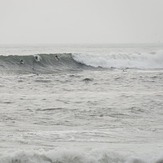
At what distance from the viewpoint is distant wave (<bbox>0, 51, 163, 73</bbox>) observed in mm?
27828

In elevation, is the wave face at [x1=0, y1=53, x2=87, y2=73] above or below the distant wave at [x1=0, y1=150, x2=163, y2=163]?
above

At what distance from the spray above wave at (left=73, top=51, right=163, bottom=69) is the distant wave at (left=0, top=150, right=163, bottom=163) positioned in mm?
26989

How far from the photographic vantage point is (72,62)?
32.5m

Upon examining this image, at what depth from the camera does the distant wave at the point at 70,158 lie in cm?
528

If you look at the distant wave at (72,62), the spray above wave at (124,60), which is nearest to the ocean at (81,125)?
the distant wave at (72,62)

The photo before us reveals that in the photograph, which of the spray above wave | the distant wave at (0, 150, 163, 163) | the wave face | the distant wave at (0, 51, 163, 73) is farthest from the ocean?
the spray above wave

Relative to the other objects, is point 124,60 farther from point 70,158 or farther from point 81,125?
point 70,158

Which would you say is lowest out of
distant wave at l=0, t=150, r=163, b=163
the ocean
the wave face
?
distant wave at l=0, t=150, r=163, b=163

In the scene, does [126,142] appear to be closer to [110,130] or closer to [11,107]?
[110,130]

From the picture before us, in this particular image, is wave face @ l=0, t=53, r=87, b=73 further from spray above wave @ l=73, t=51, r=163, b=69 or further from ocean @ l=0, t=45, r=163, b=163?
ocean @ l=0, t=45, r=163, b=163

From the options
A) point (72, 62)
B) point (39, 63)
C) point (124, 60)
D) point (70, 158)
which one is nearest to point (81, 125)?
point (70, 158)

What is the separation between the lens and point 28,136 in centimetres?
686

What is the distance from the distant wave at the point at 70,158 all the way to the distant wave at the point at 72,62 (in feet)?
65.6

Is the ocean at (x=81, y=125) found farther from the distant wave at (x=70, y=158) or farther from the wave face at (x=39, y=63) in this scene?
the wave face at (x=39, y=63)
